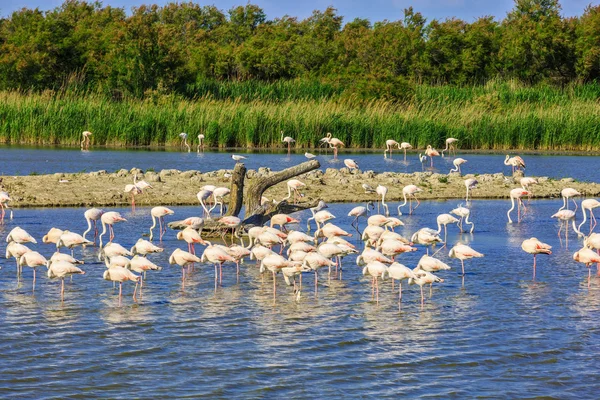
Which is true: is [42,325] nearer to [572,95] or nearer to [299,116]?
[299,116]

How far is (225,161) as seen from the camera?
27.1 meters

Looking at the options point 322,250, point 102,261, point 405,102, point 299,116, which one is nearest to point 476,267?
point 322,250

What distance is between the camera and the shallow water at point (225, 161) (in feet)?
80.3

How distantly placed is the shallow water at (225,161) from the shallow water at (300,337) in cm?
1336

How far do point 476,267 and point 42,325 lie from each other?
5635 mm

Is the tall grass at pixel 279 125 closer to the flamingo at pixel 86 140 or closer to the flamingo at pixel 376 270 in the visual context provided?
the flamingo at pixel 86 140

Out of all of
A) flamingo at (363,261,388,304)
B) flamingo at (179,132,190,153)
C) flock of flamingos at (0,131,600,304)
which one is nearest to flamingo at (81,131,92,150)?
flamingo at (179,132,190,153)

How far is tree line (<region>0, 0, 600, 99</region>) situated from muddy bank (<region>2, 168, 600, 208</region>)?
17.7 m

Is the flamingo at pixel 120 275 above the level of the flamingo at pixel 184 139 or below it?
below

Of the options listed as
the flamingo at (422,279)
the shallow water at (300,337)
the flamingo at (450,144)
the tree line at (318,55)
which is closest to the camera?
the shallow water at (300,337)

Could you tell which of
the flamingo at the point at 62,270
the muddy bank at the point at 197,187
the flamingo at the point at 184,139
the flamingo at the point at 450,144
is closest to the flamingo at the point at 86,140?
the flamingo at the point at 184,139

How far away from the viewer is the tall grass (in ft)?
104

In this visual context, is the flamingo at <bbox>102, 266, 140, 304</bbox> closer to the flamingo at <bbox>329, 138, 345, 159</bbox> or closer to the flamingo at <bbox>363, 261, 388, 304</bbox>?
the flamingo at <bbox>363, 261, 388, 304</bbox>

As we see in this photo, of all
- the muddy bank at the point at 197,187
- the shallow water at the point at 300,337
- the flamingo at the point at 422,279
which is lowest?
the shallow water at the point at 300,337
